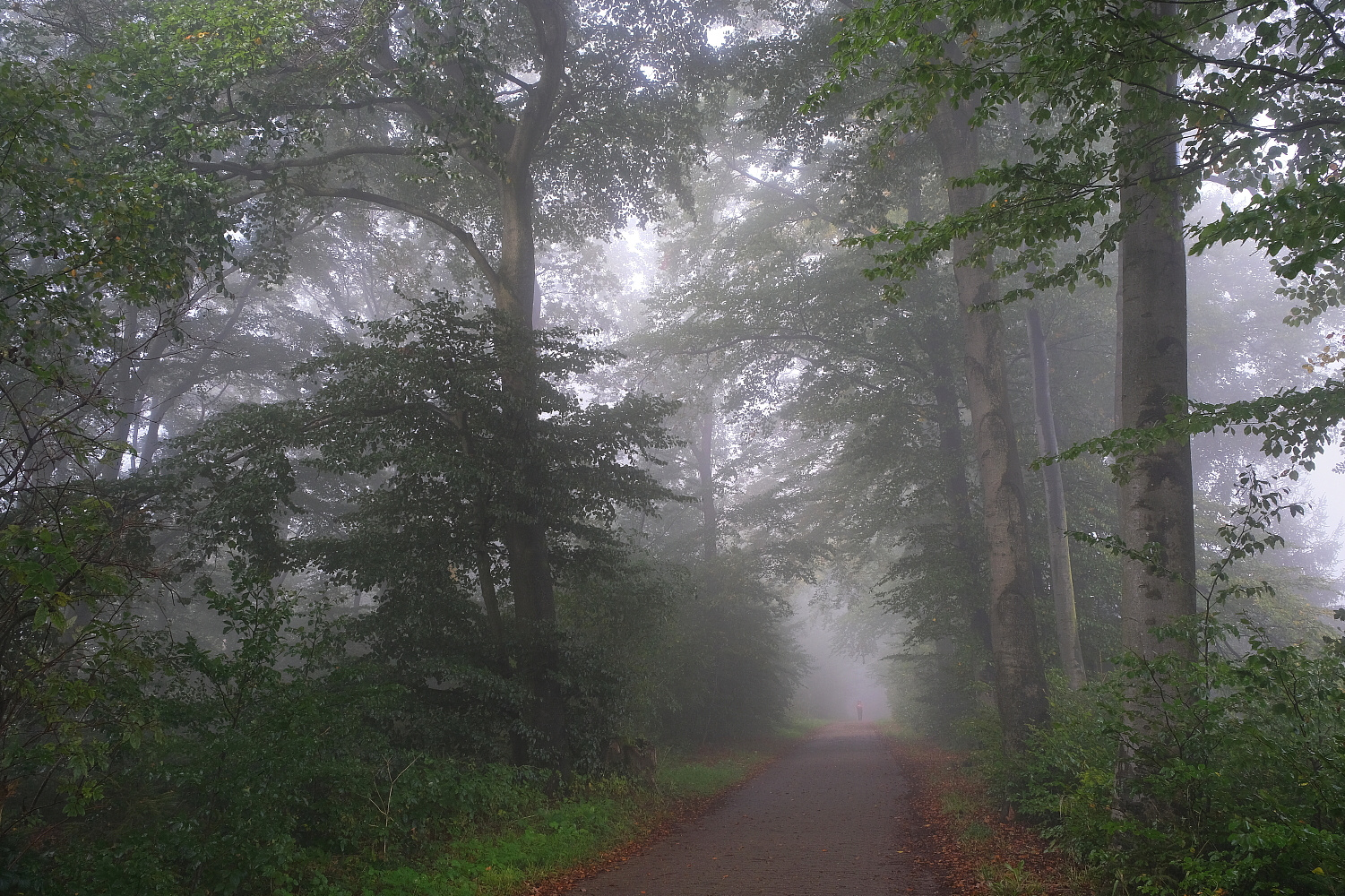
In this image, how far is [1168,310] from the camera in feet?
21.2

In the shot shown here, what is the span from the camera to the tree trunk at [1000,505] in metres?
9.89

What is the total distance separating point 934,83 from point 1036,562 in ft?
42.0

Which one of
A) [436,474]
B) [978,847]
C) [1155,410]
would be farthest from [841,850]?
[436,474]

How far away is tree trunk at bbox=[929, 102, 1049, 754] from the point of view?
9.89 m

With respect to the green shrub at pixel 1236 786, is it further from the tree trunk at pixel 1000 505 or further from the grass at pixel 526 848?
the grass at pixel 526 848

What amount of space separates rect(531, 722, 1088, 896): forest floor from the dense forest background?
68 cm

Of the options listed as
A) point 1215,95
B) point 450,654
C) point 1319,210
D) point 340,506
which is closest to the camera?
point 1319,210

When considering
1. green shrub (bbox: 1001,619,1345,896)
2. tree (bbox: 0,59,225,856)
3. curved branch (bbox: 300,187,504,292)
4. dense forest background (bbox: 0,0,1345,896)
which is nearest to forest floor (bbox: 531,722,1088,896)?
dense forest background (bbox: 0,0,1345,896)

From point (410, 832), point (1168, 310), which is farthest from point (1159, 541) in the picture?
point (410, 832)

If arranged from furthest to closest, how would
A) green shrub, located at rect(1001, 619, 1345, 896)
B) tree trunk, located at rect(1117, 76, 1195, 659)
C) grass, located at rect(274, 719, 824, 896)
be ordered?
tree trunk, located at rect(1117, 76, 1195, 659), grass, located at rect(274, 719, 824, 896), green shrub, located at rect(1001, 619, 1345, 896)

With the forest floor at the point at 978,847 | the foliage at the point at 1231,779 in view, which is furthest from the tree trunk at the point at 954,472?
the foliage at the point at 1231,779

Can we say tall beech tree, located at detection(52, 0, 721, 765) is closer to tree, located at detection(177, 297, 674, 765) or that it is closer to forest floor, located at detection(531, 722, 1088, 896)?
tree, located at detection(177, 297, 674, 765)

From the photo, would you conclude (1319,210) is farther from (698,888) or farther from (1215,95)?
(698,888)

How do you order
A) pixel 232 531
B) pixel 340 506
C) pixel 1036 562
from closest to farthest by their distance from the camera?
1. pixel 232 531
2. pixel 1036 562
3. pixel 340 506
